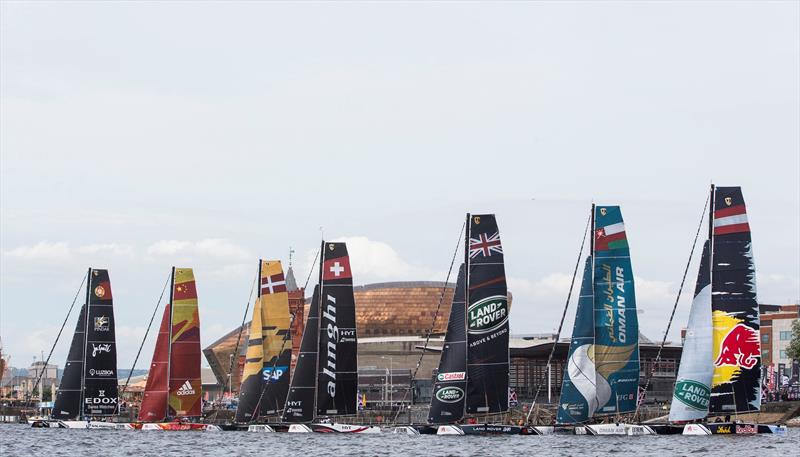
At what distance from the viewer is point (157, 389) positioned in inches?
3804

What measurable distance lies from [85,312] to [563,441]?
3938 centimetres

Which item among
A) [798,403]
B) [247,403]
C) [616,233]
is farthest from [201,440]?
[798,403]

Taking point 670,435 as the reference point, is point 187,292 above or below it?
above

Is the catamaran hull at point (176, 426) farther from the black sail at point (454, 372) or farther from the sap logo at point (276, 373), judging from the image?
the black sail at point (454, 372)

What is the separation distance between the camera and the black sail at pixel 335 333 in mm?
82938

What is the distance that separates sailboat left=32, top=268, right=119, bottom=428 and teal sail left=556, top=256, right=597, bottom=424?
35224 mm

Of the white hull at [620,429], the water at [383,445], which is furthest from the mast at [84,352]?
the white hull at [620,429]

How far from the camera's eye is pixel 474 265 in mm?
76438

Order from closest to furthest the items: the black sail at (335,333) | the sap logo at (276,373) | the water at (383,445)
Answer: the water at (383,445) < the black sail at (335,333) < the sap logo at (276,373)

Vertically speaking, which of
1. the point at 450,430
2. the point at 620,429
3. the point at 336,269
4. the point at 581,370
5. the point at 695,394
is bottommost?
the point at 450,430

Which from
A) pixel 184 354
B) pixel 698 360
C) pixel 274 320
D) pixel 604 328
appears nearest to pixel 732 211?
pixel 698 360

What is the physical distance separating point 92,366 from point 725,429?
150 feet

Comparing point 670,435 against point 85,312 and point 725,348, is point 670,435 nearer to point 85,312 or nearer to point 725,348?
point 725,348

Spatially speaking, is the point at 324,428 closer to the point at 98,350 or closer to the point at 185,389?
the point at 185,389
